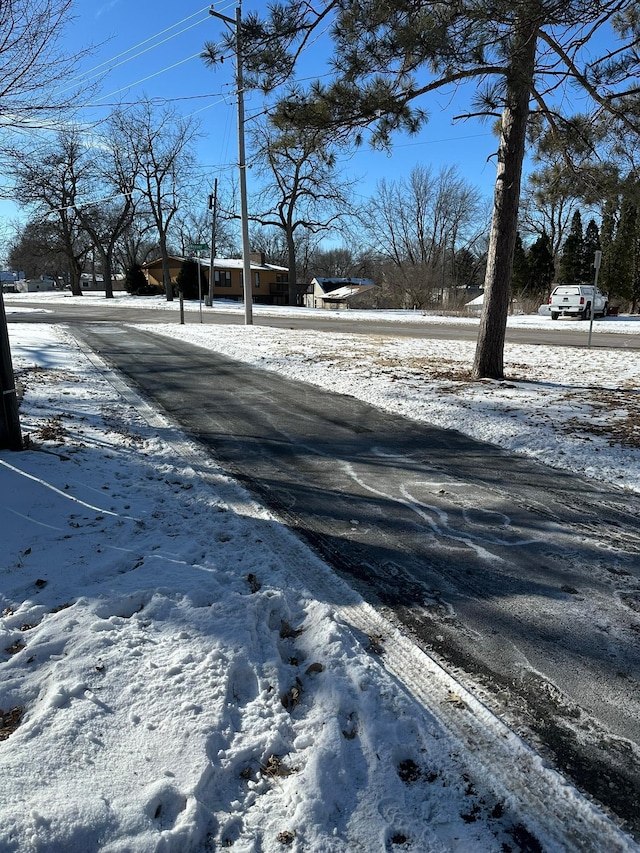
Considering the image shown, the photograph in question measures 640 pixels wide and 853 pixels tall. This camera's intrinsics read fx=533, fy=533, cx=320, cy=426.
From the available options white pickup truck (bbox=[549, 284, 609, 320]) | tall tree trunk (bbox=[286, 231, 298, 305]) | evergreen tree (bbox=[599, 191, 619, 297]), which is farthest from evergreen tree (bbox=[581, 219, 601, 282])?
tall tree trunk (bbox=[286, 231, 298, 305])

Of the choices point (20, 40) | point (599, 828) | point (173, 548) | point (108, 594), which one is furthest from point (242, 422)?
point (599, 828)

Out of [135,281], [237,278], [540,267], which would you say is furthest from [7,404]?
[237,278]

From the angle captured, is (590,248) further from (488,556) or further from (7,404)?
(7,404)

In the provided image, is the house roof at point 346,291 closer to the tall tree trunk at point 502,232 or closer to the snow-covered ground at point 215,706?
the tall tree trunk at point 502,232

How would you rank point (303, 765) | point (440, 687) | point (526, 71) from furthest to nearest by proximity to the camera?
point (526, 71) → point (440, 687) → point (303, 765)

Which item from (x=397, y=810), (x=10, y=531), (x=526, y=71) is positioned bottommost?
(x=397, y=810)

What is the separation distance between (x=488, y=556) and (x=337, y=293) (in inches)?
2505

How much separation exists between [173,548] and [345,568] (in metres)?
1.17

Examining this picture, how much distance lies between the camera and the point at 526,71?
6484 millimetres

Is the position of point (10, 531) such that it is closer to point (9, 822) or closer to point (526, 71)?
point (9, 822)

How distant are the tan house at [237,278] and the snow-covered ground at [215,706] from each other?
55.2m

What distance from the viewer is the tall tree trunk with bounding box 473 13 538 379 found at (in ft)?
28.3

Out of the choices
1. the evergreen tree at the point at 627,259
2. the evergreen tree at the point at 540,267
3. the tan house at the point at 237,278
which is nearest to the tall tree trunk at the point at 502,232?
the evergreen tree at the point at 627,259

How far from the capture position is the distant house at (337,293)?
58875 mm
